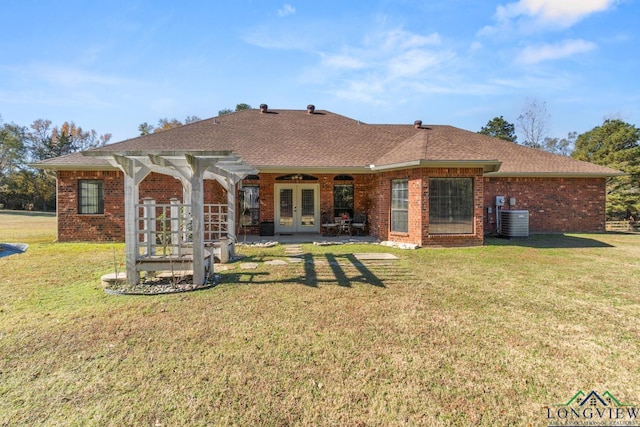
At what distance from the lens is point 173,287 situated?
5668 mm

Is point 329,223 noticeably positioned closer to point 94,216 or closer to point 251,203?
point 251,203

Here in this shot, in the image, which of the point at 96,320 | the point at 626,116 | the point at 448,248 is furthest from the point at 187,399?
the point at 626,116

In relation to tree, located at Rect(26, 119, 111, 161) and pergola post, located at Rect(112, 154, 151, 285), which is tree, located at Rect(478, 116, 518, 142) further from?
tree, located at Rect(26, 119, 111, 161)

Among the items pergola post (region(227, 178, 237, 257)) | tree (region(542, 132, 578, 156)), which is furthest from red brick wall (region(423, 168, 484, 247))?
tree (region(542, 132, 578, 156))

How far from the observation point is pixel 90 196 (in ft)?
39.2

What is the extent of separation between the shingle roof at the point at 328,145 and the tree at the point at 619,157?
8.15 metres

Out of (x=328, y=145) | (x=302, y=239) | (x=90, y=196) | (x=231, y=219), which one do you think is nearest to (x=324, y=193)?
(x=328, y=145)

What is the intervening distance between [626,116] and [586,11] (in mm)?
25163

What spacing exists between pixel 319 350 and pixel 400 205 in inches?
328

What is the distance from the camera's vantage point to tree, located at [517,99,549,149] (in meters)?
34.0

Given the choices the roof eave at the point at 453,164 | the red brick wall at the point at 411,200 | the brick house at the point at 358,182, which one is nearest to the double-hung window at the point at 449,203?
the brick house at the point at 358,182

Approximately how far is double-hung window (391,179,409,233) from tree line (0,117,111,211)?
1469 inches

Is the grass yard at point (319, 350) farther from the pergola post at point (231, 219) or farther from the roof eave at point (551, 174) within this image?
the roof eave at point (551, 174)

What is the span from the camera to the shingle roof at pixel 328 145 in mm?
11352
